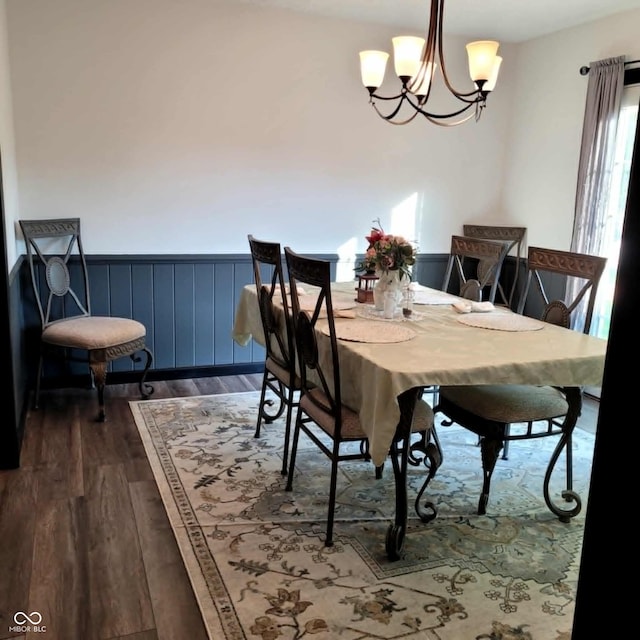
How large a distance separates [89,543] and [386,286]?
158cm

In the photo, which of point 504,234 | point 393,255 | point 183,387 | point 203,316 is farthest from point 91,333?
point 504,234

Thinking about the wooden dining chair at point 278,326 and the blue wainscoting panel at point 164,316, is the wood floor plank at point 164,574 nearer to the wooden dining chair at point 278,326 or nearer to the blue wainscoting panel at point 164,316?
the wooden dining chair at point 278,326

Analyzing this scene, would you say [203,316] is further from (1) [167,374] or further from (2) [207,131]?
(2) [207,131]

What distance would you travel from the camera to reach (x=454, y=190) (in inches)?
193

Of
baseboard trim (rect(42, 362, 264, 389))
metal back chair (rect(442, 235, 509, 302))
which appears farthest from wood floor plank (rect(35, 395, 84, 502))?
metal back chair (rect(442, 235, 509, 302))

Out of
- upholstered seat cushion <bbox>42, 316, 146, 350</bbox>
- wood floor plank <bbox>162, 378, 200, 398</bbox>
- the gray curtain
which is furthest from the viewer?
wood floor plank <bbox>162, 378, 200, 398</bbox>

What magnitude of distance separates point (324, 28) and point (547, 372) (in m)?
3.14

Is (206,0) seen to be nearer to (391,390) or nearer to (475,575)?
(391,390)

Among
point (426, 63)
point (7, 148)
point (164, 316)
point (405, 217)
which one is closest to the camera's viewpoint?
point (426, 63)

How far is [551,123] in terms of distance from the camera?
451 centimetres

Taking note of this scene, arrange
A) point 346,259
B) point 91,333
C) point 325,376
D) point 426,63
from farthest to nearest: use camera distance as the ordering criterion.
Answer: point 346,259
point 91,333
point 426,63
point 325,376

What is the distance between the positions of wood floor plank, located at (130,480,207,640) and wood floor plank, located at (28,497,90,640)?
20 cm

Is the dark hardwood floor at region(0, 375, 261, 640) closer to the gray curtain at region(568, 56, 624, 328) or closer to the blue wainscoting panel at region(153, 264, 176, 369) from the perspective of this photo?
the blue wainscoting panel at region(153, 264, 176, 369)

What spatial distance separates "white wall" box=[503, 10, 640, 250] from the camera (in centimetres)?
409
